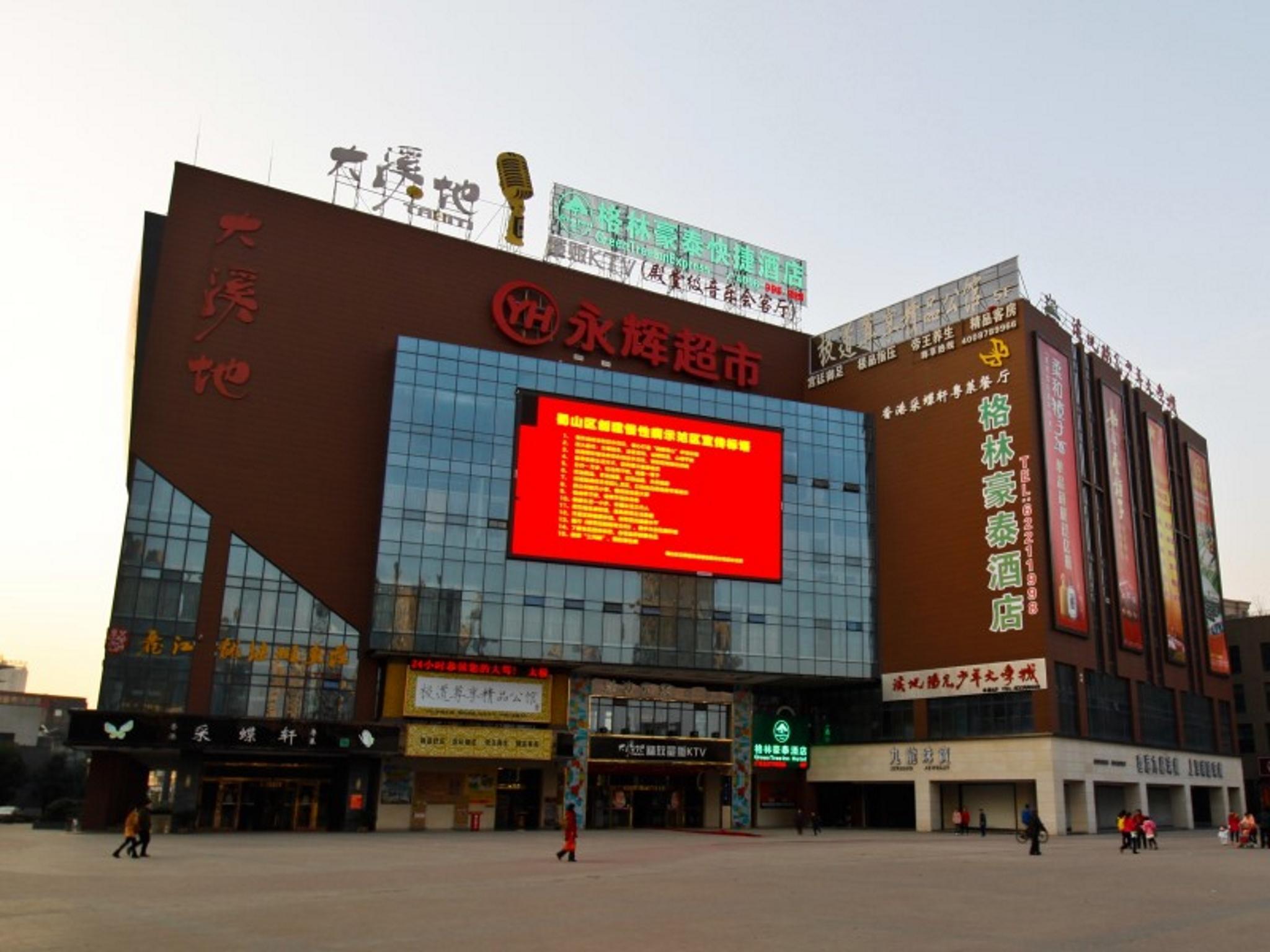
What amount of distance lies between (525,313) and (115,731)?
32142mm

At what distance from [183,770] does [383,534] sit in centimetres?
1491

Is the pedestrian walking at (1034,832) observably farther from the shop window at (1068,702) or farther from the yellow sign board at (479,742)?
the yellow sign board at (479,742)

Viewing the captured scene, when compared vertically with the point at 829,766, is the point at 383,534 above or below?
above

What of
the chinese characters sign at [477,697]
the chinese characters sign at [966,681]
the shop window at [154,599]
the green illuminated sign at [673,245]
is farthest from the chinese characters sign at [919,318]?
the shop window at [154,599]

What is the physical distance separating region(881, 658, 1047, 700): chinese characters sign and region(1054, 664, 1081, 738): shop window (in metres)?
1.36

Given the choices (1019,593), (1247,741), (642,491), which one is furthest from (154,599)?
(1247,741)

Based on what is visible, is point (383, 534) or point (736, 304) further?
point (736, 304)

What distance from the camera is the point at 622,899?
74.5ft

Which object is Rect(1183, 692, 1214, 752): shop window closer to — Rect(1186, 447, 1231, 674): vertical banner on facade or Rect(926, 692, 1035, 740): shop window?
Rect(1186, 447, 1231, 674): vertical banner on facade

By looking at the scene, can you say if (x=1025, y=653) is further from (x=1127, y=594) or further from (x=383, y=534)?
(x=383, y=534)

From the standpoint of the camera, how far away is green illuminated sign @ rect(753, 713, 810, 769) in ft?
224

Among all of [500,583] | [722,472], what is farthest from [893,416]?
[500,583]

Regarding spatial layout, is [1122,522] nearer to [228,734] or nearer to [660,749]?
[660,749]

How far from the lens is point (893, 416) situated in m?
70.7
